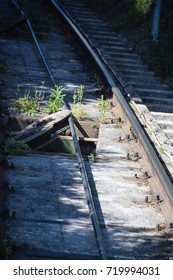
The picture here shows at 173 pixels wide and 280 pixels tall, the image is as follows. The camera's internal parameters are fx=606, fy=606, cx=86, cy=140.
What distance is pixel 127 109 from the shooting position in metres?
8.91

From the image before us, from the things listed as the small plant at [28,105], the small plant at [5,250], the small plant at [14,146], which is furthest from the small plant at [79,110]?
the small plant at [5,250]

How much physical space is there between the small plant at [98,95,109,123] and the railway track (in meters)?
0.09

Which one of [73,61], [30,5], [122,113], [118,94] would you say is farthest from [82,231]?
[30,5]

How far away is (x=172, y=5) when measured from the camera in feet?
46.7

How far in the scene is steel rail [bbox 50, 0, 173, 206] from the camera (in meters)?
6.68

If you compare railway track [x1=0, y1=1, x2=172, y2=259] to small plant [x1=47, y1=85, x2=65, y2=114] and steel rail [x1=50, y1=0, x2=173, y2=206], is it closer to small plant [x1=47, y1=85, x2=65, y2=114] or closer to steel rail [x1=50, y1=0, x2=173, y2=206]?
steel rail [x1=50, y1=0, x2=173, y2=206]

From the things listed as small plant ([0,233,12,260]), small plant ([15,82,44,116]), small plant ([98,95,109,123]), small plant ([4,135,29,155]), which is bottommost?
small plant ([0,233,12,260])

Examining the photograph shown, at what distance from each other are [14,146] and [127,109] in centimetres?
218

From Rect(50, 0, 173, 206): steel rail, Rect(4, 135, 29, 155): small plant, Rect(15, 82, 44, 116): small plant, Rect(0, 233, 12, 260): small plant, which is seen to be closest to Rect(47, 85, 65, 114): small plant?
Rect(15, 82, 44, 116): small plant

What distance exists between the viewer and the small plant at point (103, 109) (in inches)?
349

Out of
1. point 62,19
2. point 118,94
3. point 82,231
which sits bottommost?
point 82,231

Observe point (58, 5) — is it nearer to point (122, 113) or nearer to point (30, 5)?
point (30, 5)

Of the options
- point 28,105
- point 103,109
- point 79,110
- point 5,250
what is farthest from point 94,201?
point 103,109
